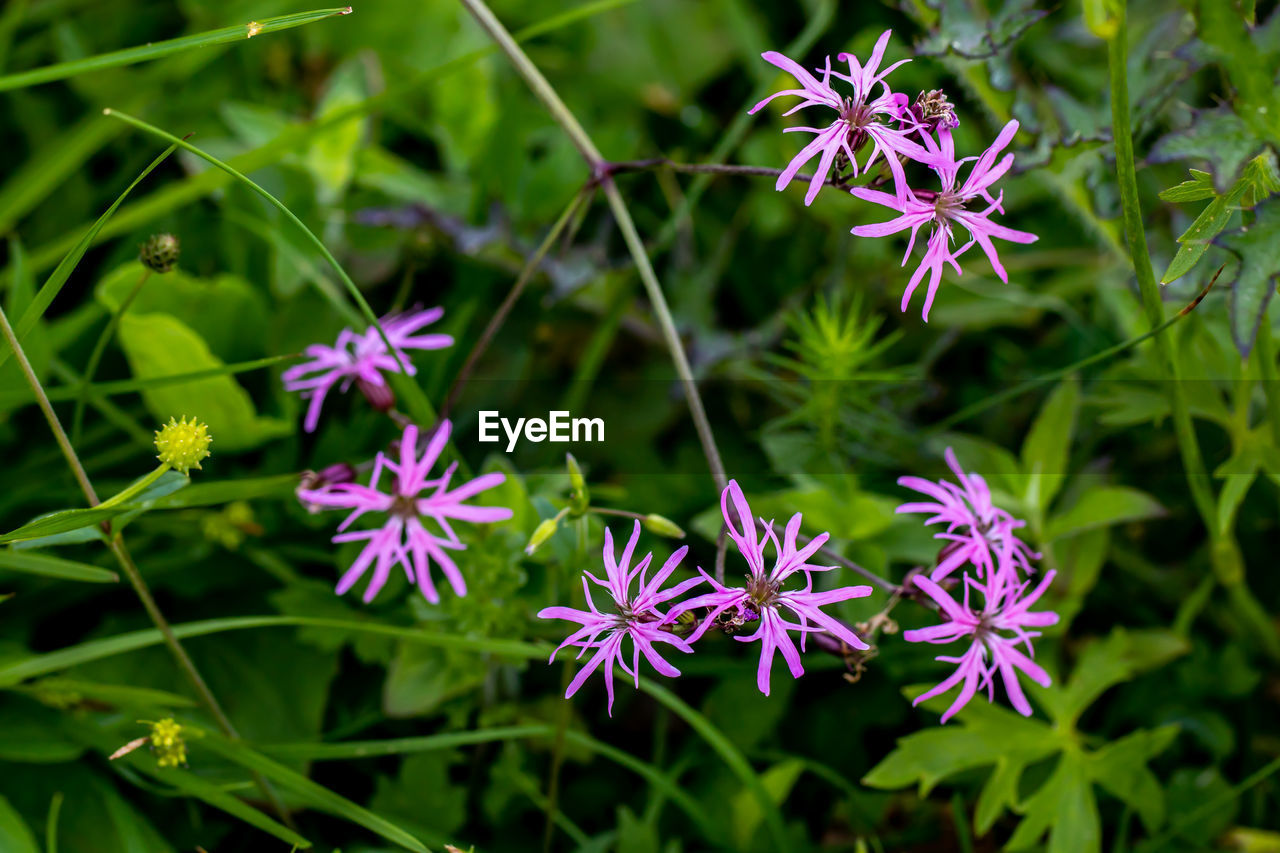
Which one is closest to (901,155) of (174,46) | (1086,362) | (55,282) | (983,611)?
(1086,362)

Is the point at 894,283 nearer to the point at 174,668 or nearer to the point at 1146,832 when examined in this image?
the point at 1146,832

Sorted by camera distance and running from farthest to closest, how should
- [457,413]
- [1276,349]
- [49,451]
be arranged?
[457,413], [49,451], [1276,349]

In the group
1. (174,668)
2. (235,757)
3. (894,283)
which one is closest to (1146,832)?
(894,283)

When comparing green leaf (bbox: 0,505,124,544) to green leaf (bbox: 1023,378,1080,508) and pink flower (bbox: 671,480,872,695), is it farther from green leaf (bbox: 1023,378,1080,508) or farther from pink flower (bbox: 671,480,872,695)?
green leaf (bbox: 1023,378,1080,508)

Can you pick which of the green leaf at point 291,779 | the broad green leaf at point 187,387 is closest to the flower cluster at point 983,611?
the green leaf at point 291,779

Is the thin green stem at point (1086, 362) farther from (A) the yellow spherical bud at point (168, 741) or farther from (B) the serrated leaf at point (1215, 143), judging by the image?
(A) the yellow spherical bud at point (168, 741)

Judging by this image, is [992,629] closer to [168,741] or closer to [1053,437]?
[1053,437]

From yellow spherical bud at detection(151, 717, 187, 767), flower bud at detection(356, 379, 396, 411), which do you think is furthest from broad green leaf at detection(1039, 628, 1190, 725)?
yellow spherical bud at detection(151, 717, 187, 767)
